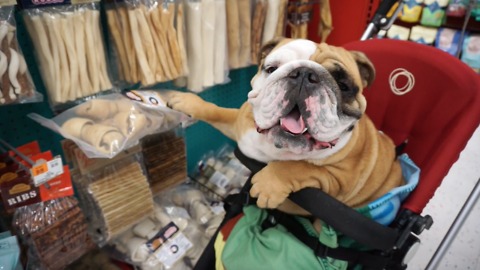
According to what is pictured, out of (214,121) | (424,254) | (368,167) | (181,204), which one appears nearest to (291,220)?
(368,167)

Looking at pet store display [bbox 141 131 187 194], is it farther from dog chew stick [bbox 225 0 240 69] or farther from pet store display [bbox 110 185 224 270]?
dog chew stick [bbox 225 0 240 69]

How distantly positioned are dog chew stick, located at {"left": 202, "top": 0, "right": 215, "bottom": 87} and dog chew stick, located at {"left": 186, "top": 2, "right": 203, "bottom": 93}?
2cm

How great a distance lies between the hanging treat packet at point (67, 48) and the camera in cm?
92

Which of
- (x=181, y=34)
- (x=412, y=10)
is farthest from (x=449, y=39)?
(x=181, y=34)

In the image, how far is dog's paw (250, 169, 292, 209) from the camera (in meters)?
0.75

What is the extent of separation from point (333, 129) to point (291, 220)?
359 millimetres

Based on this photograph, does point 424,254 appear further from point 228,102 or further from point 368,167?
point 228,102

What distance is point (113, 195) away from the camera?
1051 mm

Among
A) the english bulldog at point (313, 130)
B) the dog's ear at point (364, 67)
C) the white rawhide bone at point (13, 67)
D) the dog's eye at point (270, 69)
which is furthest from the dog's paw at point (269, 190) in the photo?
the white rawhide bone at point (13, 67)

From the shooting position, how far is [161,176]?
51.4 inches

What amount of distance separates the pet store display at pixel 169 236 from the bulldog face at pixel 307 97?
805 mm

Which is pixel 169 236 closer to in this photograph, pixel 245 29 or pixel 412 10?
pixel 245 29

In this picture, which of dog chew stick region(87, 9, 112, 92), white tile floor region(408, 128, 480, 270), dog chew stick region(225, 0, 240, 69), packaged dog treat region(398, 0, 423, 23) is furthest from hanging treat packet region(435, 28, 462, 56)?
dog chew stick region(87, 9, 112, 92)

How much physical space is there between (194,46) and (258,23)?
387 mm
